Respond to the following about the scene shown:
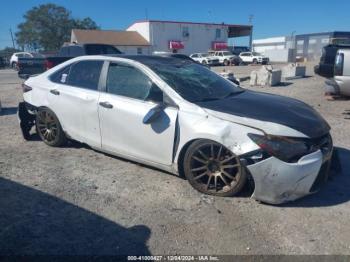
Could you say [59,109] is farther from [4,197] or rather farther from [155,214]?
[155,214]

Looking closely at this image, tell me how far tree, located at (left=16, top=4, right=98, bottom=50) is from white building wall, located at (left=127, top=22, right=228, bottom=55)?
72.5ft

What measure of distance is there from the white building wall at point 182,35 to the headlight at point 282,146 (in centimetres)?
5094

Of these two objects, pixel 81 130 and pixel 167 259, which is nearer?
pixel 167 259

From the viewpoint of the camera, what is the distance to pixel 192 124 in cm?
374

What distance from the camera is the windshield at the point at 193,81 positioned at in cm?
409

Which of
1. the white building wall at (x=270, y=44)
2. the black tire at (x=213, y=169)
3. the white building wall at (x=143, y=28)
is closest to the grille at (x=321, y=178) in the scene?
the black tire at (x=213, y=169)

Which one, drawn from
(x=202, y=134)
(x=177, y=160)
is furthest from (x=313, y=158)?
(x=177, y=160)

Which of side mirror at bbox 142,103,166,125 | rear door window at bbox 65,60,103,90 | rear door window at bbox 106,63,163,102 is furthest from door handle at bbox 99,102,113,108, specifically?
side mirror at bbox 142,103,166,125

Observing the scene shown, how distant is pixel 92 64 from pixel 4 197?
2141 mm

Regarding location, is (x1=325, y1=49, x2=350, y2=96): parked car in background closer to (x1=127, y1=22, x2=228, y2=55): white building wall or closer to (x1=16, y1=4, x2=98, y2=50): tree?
(x1=127, y1=22, x2=228, y2=55): white building wall

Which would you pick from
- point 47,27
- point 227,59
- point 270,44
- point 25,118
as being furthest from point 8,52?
point 25,118

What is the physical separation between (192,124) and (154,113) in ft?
1.60

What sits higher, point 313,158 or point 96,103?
point 96,103

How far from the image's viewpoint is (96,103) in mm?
4539
